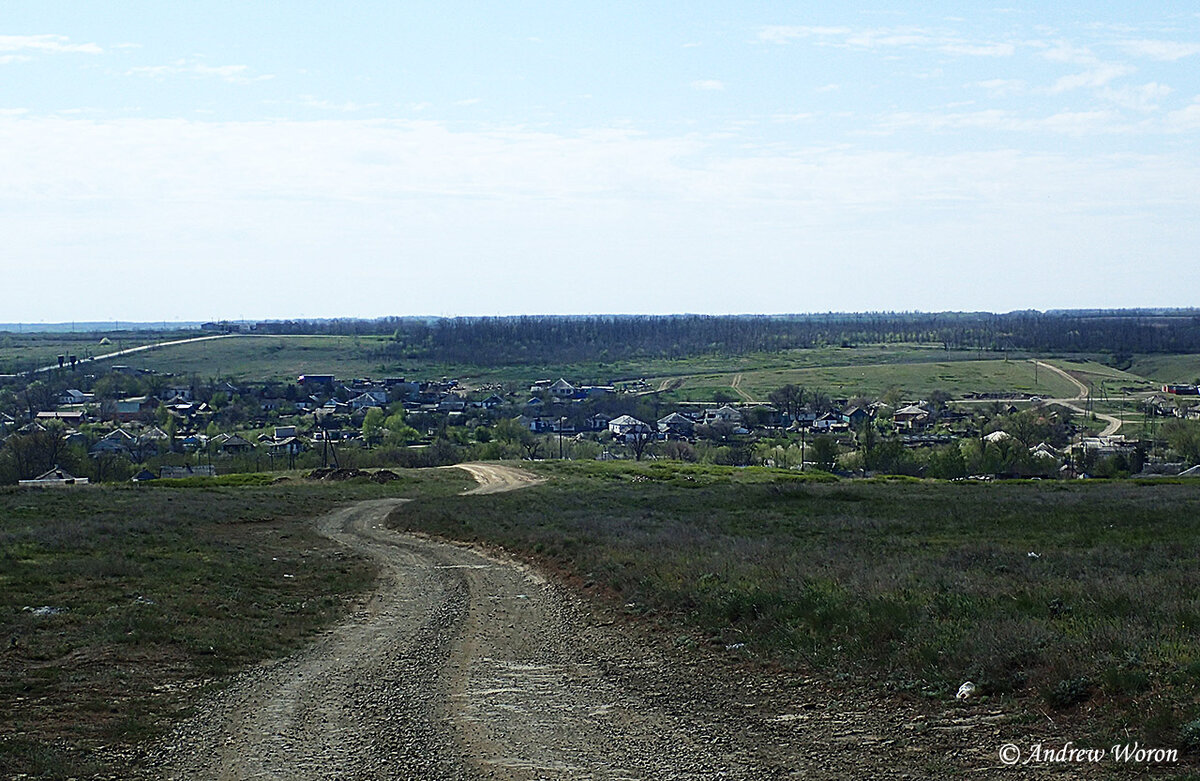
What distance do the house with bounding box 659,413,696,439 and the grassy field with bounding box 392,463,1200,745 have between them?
87.3 meters

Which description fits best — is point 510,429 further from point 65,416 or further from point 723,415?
point 65,416

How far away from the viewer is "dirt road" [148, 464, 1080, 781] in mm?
8125

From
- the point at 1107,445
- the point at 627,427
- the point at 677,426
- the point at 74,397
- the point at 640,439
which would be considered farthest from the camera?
the point at 74,397

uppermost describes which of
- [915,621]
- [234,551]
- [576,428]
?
[915,621]

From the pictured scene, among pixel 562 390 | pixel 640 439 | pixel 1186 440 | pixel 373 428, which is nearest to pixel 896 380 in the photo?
pixel 562 390

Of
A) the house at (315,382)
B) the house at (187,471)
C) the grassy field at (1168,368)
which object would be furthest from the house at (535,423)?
the grassy field at (1168,368)

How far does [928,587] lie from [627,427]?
373ft

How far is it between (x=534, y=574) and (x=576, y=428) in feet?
375

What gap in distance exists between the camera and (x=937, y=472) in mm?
85750

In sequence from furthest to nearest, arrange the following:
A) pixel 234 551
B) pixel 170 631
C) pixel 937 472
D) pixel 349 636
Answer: pixel 937 472
pixel 234 551
pixel 349 636
pixel 170 631

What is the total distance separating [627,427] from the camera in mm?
127000

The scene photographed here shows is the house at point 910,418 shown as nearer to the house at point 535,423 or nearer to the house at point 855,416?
the house at point 855,416

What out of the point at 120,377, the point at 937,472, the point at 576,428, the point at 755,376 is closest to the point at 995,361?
the point at 755,376

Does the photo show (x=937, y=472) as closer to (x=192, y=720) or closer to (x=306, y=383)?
(x=192, y=720)
